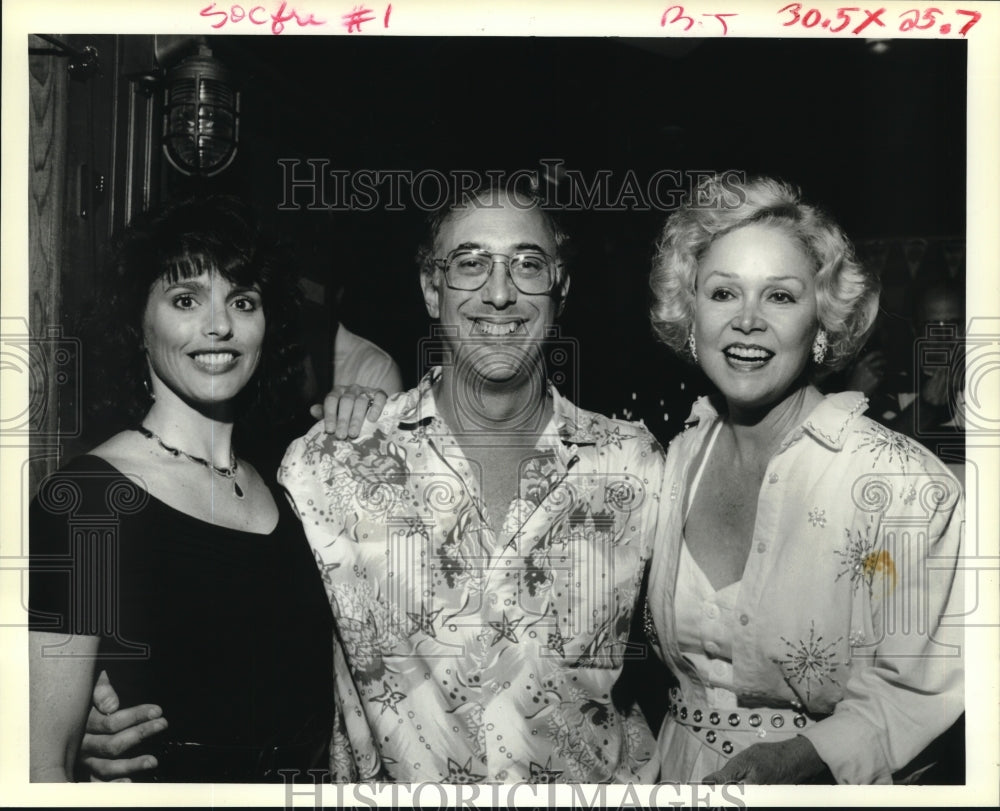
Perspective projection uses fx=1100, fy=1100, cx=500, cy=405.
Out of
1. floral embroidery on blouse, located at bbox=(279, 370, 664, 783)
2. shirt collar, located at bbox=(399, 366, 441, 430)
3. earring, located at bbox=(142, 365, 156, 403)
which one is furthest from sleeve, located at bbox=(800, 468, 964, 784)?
earring, located at bbox=(142, 365, 156, 403)

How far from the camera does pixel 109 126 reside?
3258mm

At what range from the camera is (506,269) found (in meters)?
3.15

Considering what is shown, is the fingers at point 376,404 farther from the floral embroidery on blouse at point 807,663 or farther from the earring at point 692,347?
the floral embroidery on blouse at point 807,663

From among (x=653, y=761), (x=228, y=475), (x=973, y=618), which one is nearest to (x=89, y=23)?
(x=228, y=475)

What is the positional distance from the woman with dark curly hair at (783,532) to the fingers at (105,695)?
1585 mm

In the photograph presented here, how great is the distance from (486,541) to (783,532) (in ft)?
2.78

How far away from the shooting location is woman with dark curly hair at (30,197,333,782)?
3182 millimetres

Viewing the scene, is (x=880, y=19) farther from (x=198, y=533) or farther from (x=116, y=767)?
(x=116, y=767)

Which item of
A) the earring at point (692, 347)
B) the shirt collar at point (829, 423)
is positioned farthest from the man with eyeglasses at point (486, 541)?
the shirt collar at point (829, 423)

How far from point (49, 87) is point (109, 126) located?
0.22 metres

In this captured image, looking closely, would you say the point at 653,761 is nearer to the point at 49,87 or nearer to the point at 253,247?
the point at 253,247

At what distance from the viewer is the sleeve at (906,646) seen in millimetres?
3105

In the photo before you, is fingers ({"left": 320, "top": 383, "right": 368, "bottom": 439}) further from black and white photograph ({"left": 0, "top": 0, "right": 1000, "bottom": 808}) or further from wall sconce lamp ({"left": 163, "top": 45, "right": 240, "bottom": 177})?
wall sconce lamp ({"left": 163, "top": 45, "right": 240, "bottom": 177})

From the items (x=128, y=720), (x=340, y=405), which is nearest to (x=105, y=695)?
(x=128, y=720)
